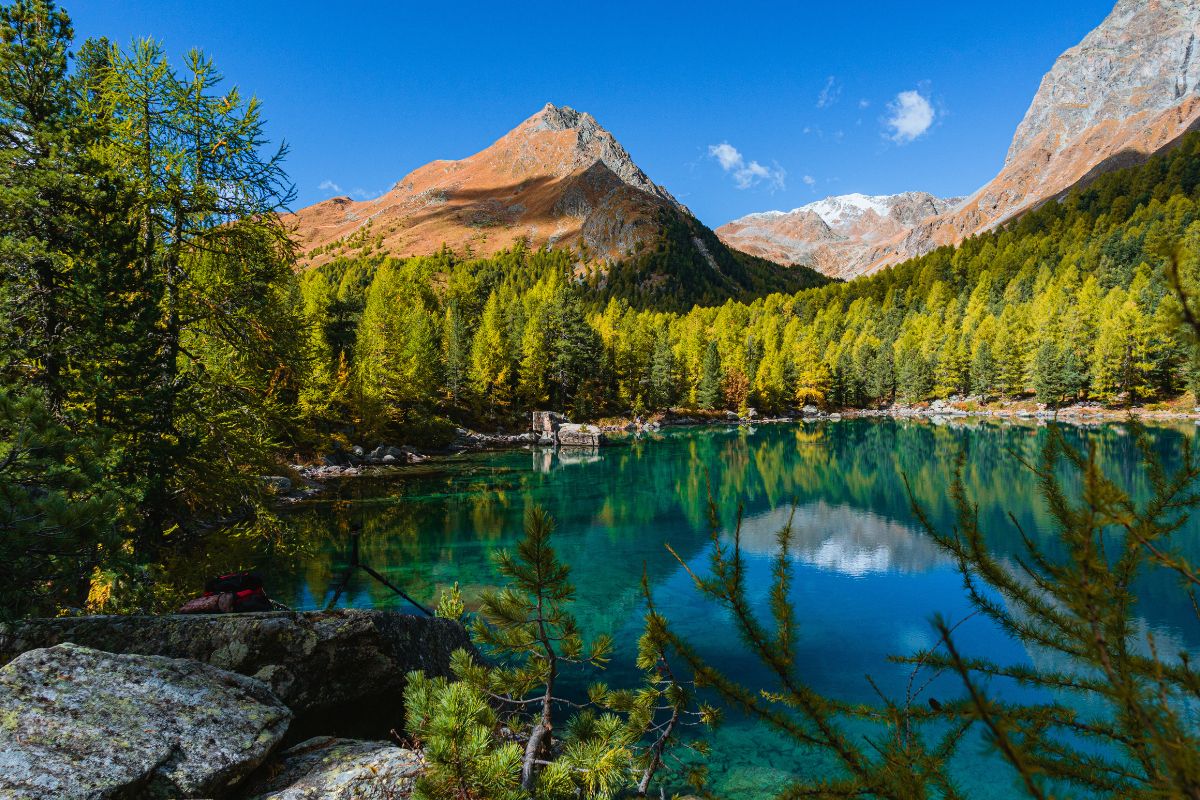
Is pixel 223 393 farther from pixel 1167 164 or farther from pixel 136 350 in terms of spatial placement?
pixel 1167 164

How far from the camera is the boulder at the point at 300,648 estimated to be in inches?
199

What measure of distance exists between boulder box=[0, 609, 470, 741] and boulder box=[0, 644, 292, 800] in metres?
0.63

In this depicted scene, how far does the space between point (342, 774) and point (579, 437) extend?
49230mm

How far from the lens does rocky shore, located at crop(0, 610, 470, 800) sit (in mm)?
3797

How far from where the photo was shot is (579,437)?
53.7m

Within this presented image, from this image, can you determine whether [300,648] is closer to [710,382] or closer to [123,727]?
[123,727]

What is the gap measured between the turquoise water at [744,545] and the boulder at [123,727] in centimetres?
449

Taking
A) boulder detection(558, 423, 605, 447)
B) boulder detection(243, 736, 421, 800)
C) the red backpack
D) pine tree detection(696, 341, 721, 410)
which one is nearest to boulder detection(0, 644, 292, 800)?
boulder detection(243, 736, 421, 800)

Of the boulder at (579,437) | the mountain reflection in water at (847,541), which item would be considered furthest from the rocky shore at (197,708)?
the boulder at (579,437)

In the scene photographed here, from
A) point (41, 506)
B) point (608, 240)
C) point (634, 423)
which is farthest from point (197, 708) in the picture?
point (608, 240)

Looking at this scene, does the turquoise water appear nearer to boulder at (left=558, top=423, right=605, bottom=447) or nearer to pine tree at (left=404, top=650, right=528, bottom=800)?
pine tree at (left=404, top=650, right=528, bottom=800)

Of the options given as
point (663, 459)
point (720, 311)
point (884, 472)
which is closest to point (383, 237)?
point (720, 311)

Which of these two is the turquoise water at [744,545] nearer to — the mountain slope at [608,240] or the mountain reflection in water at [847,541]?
the mountain reflection in water at [847,541]

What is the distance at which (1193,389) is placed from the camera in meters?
52.3
